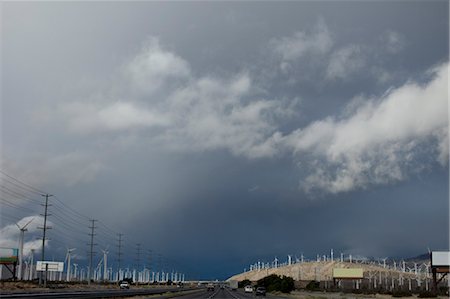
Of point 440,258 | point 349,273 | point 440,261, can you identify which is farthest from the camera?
point 349,273

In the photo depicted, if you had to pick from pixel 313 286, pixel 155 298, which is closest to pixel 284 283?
pixel 313 286

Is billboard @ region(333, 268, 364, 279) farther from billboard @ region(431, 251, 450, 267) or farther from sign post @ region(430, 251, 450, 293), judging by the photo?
billboard @ region(431, 251, 450, 267)

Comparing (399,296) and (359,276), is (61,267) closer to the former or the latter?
(359,276)

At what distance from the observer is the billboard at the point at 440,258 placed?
105875 mm

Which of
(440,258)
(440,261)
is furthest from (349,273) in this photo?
(440,261)

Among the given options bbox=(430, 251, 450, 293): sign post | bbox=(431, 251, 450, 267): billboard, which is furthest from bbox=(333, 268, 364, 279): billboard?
bbox=(431, 251, 450, 267): billboard

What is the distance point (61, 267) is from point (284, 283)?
76421 mm

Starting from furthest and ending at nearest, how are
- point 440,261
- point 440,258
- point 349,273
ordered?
1. point 349,273
2. point 440,258
3. point 440,261

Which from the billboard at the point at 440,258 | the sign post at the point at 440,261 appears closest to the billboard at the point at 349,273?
the sign post at the point at 440,261

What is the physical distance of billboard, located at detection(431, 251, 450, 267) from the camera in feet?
347

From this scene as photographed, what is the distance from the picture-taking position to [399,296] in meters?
111

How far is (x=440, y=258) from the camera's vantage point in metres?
107

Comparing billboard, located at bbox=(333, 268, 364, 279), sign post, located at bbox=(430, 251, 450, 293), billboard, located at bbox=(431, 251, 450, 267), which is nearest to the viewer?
sign post, located at bbox=(430, 251, 450, 293)

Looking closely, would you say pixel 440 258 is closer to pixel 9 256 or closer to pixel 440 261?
pixel 440 261
